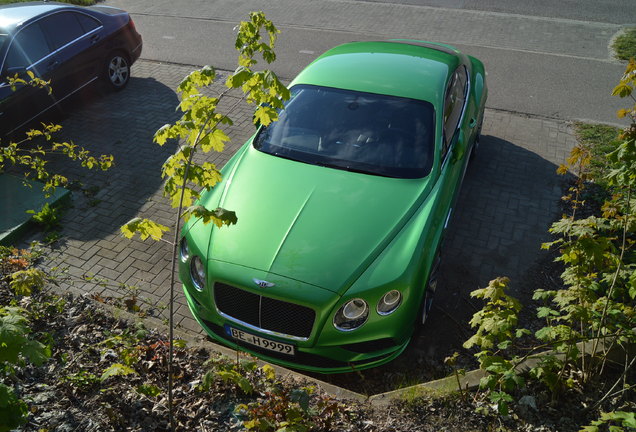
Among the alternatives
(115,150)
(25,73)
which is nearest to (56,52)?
(25,73)

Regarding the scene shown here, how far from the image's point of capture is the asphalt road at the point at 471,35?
31.8 feet

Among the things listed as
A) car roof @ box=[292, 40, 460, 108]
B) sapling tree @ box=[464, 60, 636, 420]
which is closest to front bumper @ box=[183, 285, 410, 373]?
sapling tree @ box=[464, 60, 636, 420]

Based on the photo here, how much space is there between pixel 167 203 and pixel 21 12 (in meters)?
4.05

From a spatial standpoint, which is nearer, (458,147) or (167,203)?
(458,147)

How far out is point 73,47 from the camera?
336 inches

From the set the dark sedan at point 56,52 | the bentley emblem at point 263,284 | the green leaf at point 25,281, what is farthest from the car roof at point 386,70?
the dark sedan at point 56,52

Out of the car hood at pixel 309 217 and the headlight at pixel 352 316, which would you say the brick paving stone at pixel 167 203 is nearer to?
the car hood at pixel 309 217

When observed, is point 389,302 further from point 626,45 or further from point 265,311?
point 626,45

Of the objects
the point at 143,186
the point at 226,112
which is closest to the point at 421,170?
the point at 143,186

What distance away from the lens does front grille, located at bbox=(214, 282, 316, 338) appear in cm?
418

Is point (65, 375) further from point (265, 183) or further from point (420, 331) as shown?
point (420, 331)

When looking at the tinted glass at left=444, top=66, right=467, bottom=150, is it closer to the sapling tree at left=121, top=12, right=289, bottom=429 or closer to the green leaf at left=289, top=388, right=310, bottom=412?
the sapling tree at left=121, top=12, right=289, bottom=429

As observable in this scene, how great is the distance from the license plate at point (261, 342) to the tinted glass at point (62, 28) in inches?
241

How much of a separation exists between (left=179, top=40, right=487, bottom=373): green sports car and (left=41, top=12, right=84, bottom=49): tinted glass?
179 inches
